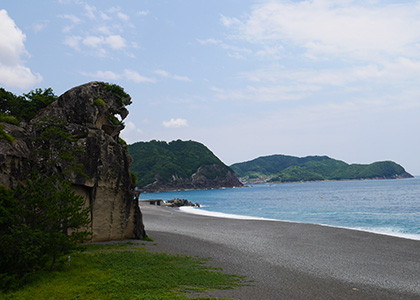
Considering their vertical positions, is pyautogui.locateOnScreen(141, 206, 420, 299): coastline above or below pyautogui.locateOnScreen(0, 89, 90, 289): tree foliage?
below

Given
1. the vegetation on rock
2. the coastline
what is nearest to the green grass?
the vegetation on rock

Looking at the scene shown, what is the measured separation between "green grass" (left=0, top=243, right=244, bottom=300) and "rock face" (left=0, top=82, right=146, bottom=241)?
4.76 m

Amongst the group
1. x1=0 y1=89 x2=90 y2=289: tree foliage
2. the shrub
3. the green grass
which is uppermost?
the shrub

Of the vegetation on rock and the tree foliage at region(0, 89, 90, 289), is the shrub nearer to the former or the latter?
the vegetation on rock

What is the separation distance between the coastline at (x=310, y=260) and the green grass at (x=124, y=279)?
1.60 metres

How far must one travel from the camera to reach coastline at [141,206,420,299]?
14.8 metres

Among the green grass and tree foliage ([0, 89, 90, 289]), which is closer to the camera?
the green grass

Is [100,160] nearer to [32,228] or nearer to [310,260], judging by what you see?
[32,228]

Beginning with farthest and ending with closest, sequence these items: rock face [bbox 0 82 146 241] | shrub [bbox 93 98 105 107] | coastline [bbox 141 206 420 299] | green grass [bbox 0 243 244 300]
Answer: shrub [bbox 93 98 105 107], rock face [bbox 0 82 146 241], coastline [bbox 141 206 420 299], green grass [bbox 0 243 244 300]

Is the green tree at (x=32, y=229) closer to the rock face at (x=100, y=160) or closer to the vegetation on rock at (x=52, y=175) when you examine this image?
the vegetation on rock at (x=52, y=175)

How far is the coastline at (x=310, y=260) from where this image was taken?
14750mm

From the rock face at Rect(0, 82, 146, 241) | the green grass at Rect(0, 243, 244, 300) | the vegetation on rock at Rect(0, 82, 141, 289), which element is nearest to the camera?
the green grass at Rect(0, 243, 244, 300)

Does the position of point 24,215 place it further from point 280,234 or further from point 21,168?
point 280,234

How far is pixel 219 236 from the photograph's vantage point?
103ft
